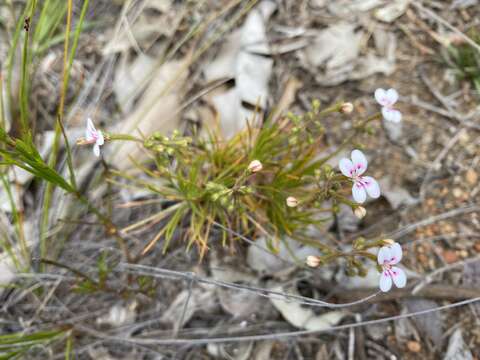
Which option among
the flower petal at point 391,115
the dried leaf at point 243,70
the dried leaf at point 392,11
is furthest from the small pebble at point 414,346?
the dried leaf at point 392,11

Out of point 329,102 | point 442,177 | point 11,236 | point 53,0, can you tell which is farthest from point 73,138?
point 442,177

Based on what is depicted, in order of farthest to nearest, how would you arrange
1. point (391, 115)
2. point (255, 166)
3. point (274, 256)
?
1. point (274, 256)
2. point (391, 115)
3. point (255, 166)

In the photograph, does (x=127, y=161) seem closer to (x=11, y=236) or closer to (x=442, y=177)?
(x=11, y=236)

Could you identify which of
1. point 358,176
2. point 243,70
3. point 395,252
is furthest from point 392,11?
point 395,252

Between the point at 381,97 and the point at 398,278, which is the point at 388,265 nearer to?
the point at 398,278

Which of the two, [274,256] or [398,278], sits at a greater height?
[398,278]

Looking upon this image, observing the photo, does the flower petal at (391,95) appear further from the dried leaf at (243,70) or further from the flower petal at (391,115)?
the dried leaf at (243,70)
